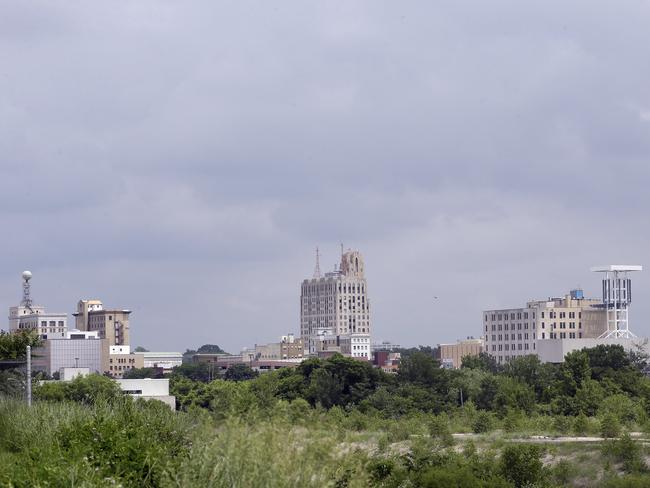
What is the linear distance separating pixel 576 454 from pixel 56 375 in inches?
3665

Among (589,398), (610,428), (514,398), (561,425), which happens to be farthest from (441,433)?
(514,398)

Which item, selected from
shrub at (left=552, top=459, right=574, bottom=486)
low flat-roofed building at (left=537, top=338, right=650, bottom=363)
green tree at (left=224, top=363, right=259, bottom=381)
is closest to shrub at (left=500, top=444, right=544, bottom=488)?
shrub at (left=552, top=459, right=574, bottom=486)

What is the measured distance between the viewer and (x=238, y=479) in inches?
696

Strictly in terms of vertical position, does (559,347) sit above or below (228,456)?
above

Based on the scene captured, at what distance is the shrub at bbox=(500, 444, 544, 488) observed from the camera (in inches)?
1665

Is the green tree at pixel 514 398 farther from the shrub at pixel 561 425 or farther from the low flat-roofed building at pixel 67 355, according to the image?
the low flat-roofed building at pixel 67 355

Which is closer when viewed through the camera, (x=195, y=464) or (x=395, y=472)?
(x=195, y=464)

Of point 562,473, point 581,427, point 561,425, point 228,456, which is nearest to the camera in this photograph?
point 228,456

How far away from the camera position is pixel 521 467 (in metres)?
→ 42.8

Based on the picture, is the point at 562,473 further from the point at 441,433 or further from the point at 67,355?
the point at 67,355

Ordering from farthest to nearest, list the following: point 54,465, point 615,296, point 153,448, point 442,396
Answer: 1. point 615,296
2. point 442,396
3. point 153,448
4. point 54,465

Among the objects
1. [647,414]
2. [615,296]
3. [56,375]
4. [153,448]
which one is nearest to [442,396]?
[647,414]

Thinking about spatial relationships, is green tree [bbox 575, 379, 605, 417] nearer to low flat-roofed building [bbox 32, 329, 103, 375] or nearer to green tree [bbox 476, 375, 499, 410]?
green tree [bbox 476, 375, 499, 410]

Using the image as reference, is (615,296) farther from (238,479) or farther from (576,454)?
(238,479)
